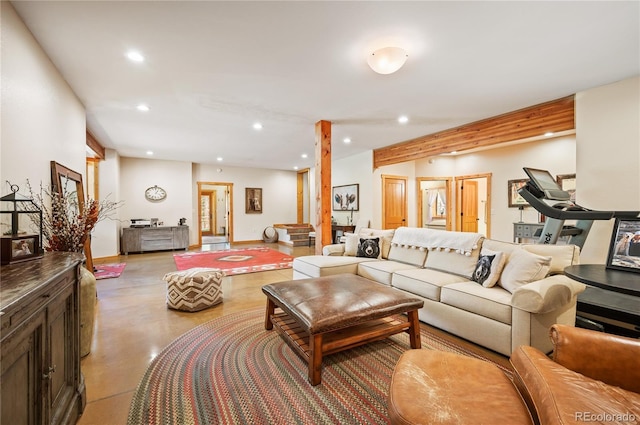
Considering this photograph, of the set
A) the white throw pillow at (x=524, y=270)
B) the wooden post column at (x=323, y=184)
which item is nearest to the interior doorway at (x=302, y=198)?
the wooden post column at (x=323, y=184)

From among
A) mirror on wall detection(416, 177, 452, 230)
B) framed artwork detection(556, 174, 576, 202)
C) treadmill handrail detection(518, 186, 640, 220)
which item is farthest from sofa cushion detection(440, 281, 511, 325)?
mirror on wall detection(416, 177, 452, 230)

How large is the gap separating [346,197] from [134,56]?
18.6 ft

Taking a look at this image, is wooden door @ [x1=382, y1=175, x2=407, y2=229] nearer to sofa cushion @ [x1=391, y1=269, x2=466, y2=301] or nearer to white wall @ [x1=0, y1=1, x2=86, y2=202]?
sofa cushion @ [x1=391, y1=269, x2=466, y2=301]

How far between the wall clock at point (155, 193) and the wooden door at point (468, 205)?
26.7ft

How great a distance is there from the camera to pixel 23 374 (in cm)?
100

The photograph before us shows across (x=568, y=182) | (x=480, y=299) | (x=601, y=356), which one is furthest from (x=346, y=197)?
(x=601, y=356)

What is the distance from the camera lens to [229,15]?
1983mm

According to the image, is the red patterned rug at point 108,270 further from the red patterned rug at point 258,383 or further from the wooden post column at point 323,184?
the wooden post column at point 323,184

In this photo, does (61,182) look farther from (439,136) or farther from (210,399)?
(439,136)

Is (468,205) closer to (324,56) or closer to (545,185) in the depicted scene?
(545,185)

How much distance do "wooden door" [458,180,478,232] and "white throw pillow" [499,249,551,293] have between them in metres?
5.29

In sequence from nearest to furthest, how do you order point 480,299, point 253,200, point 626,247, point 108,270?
point 626,247
point 480,299
point 108,270
point 253,200

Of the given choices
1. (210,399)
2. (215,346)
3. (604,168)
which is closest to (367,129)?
(604,168)

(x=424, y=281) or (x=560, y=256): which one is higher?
(x=560, y=256)
